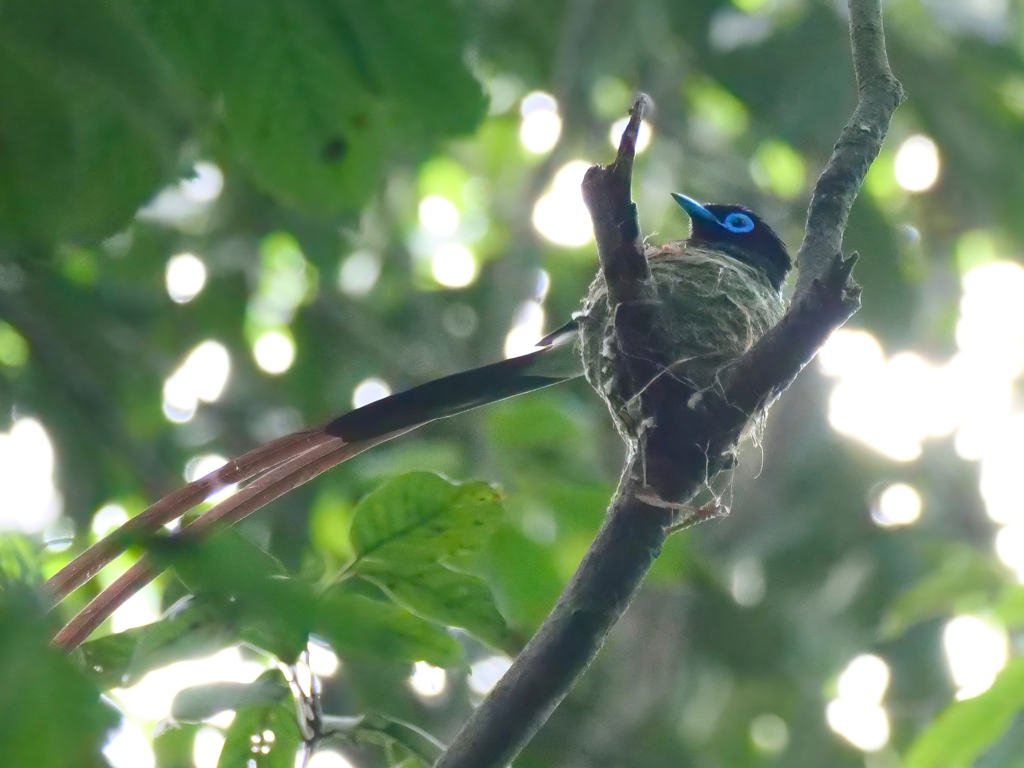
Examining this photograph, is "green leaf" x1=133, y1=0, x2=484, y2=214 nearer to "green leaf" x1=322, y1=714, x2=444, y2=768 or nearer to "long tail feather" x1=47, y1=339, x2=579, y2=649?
"long tail feather" x1=47, y1=339, x2=579, y2=649

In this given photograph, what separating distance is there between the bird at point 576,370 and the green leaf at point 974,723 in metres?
0.80

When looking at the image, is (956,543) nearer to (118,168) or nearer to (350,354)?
(350,354)

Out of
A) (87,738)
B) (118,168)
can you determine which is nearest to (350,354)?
(118,168)

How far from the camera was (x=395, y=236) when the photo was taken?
5.35 m

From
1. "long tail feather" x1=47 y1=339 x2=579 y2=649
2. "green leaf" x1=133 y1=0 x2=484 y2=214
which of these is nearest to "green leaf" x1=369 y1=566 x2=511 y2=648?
"long tail feather" x1=47 y1=339 x2=579 y2=649

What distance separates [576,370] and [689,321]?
587 mm

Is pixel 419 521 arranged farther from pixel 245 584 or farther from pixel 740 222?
pixel 740 222

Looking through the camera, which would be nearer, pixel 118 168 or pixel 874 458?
pixel 118 168

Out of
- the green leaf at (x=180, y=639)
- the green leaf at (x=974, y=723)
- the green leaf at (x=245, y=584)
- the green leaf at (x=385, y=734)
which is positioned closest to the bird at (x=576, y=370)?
the green leaf at (x=180, y=639)

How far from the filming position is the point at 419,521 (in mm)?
1544

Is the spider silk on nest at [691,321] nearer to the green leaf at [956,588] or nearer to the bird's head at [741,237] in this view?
the bird's head at [741,237]

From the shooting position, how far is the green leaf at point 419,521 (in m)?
1.50

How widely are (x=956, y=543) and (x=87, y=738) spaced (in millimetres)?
4750

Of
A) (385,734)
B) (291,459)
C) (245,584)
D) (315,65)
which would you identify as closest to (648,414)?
(291,459)
